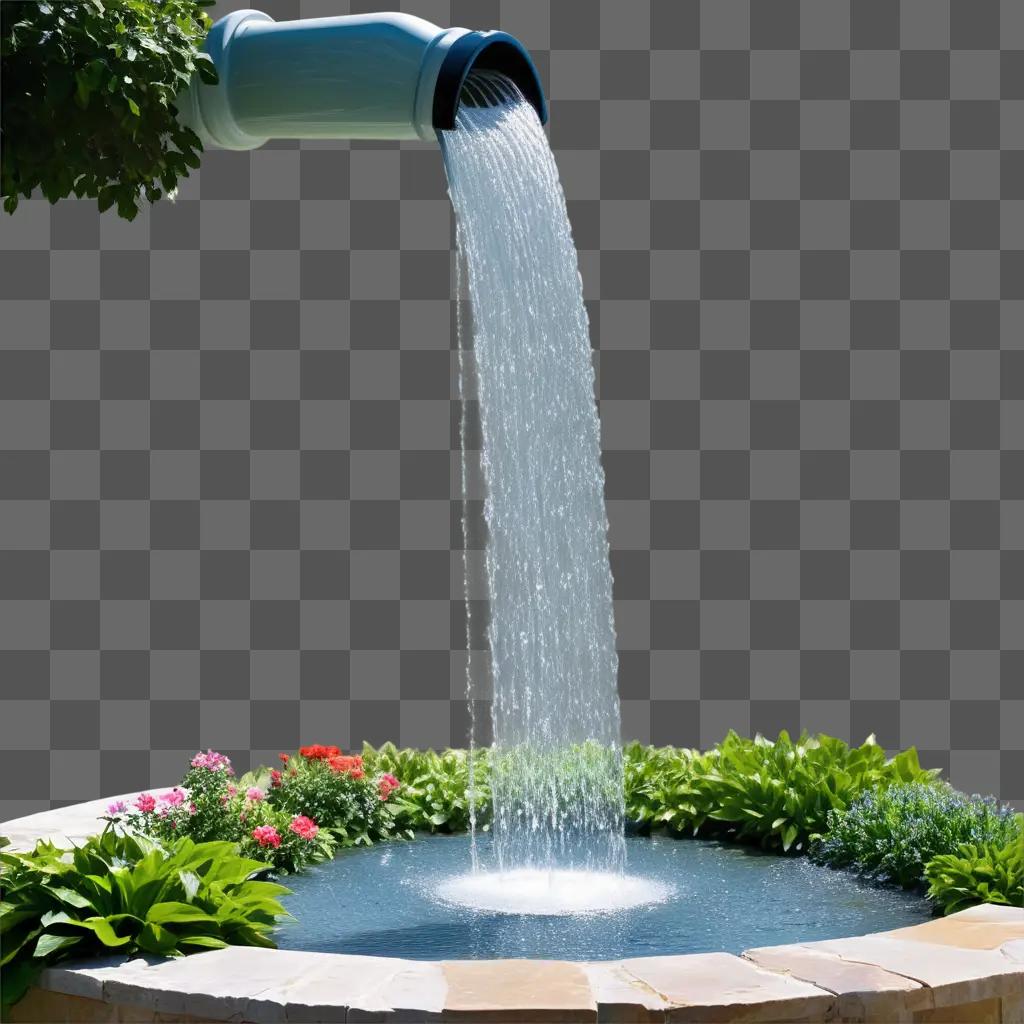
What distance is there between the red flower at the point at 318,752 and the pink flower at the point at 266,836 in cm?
127

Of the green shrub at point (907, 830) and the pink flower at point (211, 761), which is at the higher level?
the pink flower at point (211, 761)

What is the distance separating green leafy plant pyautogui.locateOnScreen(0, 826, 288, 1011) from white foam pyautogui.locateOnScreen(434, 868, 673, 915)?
3.63 ft

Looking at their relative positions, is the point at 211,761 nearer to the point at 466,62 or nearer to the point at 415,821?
→ the point at 415,821

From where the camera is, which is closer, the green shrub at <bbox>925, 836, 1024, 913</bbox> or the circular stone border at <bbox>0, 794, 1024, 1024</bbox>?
the circular stone border at <bbox>0, 794, 1024, 1024</bbox>

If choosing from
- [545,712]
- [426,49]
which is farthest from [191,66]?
[545,712]

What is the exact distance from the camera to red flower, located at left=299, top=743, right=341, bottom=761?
30.3 ft

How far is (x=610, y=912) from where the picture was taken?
7043mm

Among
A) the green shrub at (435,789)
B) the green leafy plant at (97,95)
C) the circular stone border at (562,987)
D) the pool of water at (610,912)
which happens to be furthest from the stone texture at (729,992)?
the green leafy plant at (97,95)

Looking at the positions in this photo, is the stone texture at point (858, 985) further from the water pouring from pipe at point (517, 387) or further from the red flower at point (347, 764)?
the red flower at point (347, 764)

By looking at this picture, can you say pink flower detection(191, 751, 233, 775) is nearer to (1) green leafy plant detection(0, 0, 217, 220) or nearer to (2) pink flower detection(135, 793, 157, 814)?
(2) pink flower detection(135, 793, 157, 814)

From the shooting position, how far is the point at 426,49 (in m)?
6.91

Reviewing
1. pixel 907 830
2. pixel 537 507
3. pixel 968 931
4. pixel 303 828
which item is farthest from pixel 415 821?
pixel 968 931

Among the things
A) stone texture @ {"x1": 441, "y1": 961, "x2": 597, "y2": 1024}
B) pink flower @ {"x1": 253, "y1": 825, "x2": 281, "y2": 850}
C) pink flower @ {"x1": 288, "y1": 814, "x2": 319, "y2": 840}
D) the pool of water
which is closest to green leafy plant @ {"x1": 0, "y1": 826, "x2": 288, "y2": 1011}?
the pool of water

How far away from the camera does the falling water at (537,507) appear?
7.49 meters
